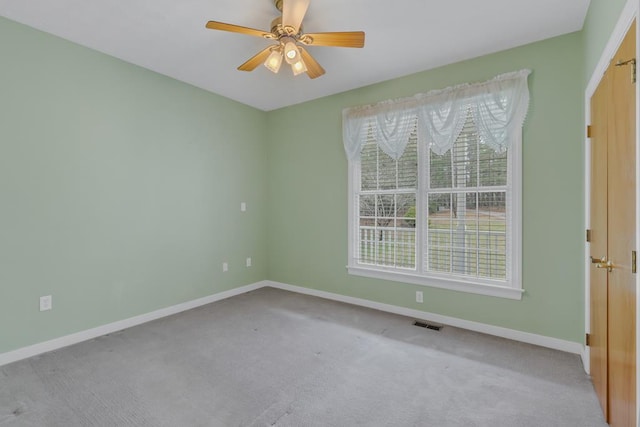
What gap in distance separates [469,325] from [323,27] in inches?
120

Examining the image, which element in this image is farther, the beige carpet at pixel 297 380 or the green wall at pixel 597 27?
the beige carpet at pixel 297 380

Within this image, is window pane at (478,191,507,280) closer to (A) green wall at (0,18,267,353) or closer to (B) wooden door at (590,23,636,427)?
(B) wooden door at (590,23,636,427)

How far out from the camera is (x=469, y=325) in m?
3.12

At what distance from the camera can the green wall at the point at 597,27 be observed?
1.61m

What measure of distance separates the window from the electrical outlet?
2.97 m

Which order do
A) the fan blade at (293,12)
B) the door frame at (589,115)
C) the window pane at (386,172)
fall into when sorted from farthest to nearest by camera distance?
1. the window pane at (386,172)
2. the fan blade at (293,12)
3. the door frame at (589,115)

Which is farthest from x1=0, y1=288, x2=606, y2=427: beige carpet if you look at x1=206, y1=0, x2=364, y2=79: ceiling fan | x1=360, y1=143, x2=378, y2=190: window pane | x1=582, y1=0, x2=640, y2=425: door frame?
x1=206, y1=0, x2=364, y2=79: ceiling fan

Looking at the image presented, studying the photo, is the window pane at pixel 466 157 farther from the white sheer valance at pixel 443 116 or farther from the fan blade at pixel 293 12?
the fan blade at pixel 293 12

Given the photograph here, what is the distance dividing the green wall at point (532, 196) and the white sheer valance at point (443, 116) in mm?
113

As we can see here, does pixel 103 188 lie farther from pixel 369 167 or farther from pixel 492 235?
pixel 492 235

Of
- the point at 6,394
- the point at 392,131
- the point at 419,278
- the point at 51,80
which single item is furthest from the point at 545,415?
the point at 51,80

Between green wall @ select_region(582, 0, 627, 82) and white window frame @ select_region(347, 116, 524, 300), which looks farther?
white window frame @ select_region(347, 116, 524, 300)

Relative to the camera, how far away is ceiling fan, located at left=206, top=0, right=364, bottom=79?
2.06 m

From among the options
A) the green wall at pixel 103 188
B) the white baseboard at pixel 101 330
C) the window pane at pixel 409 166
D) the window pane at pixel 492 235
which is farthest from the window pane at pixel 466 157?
the white baseboard at pixel 101 330
